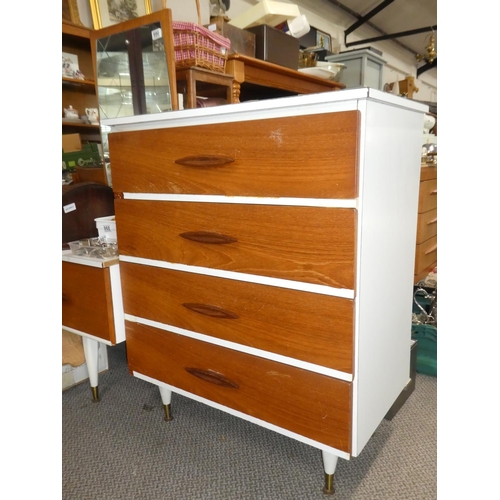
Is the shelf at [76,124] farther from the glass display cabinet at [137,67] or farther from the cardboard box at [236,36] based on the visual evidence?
the cardboard box at [236,36]

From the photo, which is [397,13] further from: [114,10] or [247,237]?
[247,237]

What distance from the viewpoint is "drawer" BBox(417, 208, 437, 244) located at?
1584mm

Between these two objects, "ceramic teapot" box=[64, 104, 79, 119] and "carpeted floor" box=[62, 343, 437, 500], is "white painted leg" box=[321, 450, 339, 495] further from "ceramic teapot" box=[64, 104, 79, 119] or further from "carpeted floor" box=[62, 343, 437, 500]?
"ceramic teapot" box=[64, 104, 79, 119]

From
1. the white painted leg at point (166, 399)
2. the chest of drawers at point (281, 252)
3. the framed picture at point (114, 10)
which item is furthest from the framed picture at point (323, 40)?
the white painted leg at point (166, 399)

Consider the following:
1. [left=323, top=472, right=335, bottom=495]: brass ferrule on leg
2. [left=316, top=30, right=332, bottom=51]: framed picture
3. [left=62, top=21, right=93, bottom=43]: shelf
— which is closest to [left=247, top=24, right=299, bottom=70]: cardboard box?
[left=62, top=21, right=93, bottom=43]: shelf

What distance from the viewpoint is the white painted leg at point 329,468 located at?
84cm

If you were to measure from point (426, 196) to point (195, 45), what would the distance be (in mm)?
1055

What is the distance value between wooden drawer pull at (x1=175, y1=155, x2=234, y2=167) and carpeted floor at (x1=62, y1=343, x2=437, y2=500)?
734 millimetres

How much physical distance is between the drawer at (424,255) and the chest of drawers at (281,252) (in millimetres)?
624

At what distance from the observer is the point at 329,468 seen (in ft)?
2.81

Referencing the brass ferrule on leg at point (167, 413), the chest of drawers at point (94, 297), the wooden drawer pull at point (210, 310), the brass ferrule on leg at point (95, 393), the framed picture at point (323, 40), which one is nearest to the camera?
the wooden drawer pull at point (210, 310)

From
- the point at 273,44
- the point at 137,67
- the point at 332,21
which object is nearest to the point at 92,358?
the point at 137,67
